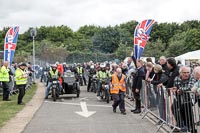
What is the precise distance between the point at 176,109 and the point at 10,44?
15.1 m

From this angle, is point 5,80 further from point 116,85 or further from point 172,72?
point 172,72

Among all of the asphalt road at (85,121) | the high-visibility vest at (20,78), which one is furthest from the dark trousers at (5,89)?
the asphalt road at (85,121)

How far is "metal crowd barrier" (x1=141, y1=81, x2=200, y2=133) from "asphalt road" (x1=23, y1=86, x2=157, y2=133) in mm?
459

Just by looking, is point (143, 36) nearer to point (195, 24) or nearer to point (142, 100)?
point (142, 100)

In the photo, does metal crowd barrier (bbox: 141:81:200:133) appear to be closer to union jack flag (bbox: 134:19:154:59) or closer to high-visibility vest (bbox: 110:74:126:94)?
high-visibility vest (bbox: 110:74:126:94)

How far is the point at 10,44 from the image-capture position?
74.2 ft

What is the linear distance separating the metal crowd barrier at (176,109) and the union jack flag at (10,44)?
11946 millimetres

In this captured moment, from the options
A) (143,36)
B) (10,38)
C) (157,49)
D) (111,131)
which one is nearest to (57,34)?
(157,49)

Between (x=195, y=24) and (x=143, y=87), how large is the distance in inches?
3440

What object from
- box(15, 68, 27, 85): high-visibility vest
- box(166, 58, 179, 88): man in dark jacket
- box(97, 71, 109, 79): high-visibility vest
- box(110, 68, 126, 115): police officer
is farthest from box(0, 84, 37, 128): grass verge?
box(166, 58, 179, 88): man in dark jacket

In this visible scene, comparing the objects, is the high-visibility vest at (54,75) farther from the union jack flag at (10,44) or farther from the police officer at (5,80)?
the union jack flag at (10,44)

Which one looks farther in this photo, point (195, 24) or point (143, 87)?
point (195, 24)

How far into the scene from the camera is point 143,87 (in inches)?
540

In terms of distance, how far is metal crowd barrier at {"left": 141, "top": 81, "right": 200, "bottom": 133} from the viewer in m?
8.59
